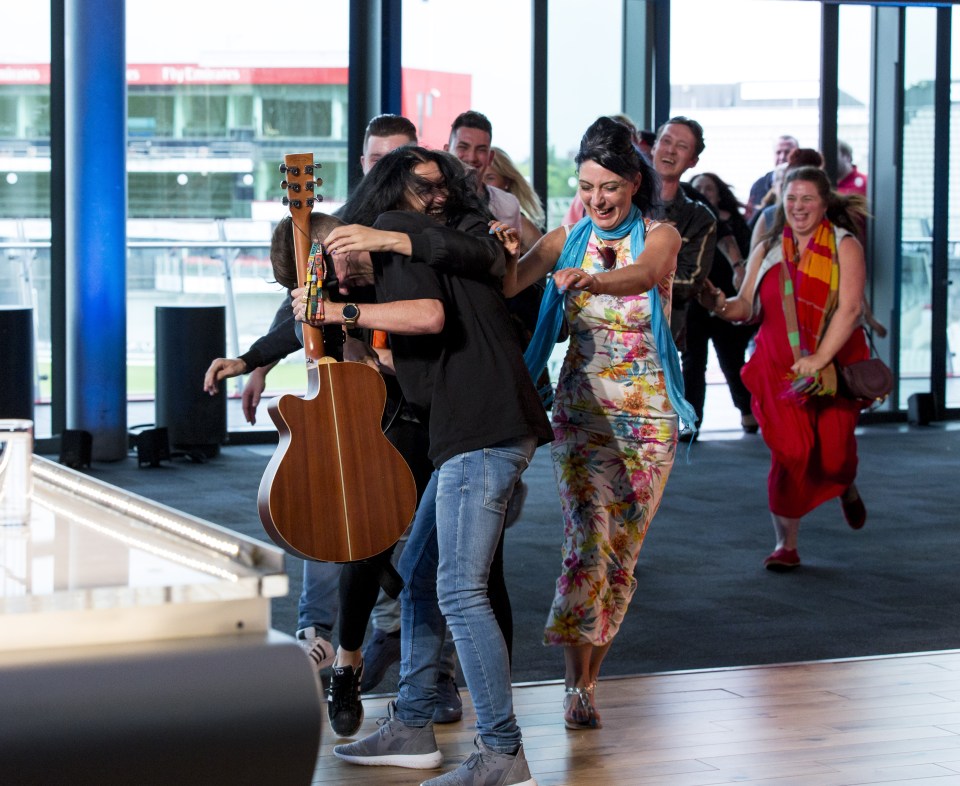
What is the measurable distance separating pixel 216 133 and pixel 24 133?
1.22 meters

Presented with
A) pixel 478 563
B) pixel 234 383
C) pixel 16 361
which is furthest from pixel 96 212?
pixel 478 563

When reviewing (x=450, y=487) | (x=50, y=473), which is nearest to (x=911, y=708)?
(x=450, y=487)

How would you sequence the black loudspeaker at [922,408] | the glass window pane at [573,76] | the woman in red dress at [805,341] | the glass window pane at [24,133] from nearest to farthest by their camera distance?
1. the woman in red dress at [805,341]
2. the glass window pane at [24,133]
3. the glass window pane at [573,76]
4. the black loudspeaker at [922,408]

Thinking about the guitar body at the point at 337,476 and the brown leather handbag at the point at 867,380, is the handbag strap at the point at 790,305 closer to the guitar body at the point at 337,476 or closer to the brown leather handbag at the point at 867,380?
the brown leather handbag at the point at 867,380

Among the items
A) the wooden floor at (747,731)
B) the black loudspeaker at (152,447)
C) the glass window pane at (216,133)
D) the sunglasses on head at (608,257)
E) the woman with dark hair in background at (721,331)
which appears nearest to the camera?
the wooden floor at (747,731)

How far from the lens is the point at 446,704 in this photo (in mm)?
3654

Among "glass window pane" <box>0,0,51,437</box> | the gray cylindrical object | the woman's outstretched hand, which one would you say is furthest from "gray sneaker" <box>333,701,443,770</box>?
"glass window pane" <box>0,0,51,437</box>

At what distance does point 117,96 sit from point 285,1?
1.64 meters

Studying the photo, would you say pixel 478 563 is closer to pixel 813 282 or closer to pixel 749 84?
pixel 813 282

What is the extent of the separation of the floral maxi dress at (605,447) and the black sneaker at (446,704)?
0.91ft

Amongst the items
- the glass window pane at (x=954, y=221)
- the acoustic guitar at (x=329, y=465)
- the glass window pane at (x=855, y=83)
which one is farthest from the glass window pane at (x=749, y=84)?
the acoustic guitar at (x=329, y=465)

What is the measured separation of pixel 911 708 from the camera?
3.81m

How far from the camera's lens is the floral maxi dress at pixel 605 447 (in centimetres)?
356

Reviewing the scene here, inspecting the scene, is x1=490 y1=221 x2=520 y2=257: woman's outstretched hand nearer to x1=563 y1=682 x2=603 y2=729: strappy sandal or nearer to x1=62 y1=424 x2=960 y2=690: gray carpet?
x1=563 y1=682 x2=603 y2=729: strappy sandal
